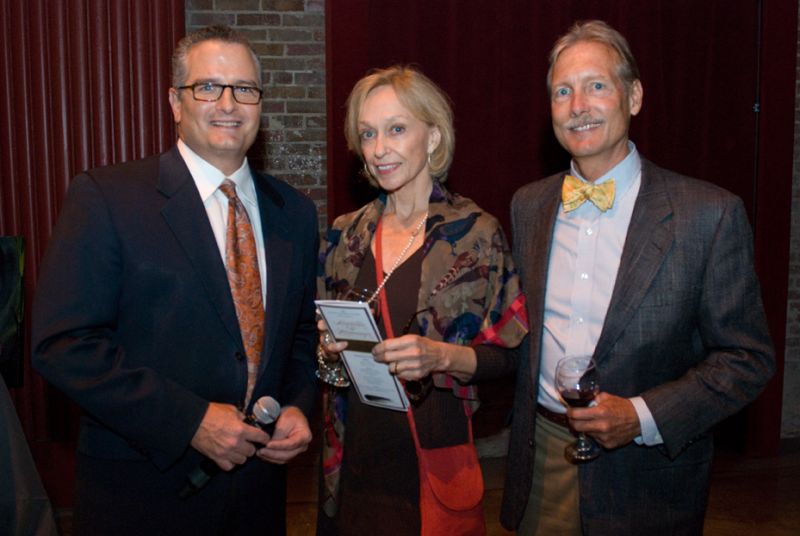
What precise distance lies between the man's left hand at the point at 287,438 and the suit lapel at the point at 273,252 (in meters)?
0.19

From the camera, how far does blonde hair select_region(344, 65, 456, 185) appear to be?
8.33 feet

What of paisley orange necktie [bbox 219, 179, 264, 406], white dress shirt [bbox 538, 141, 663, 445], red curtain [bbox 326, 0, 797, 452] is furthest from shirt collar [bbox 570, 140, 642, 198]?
red curtain [bbox 326, 0, 797, 452]

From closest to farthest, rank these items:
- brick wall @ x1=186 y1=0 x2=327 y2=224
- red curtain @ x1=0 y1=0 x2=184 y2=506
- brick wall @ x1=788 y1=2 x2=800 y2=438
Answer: red curtain @ x1=0 y1=0 x2=184 y2=506
brick wall @ x1=186 y1=0 x2=327 y2=224
brick wall @ x1=788 y1=2 x2=800 y2=438

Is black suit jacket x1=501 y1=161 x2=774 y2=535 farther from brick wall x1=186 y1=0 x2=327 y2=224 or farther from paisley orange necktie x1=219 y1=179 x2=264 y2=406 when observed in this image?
brick wall x1=186 y1=0 x2=327 y2=224

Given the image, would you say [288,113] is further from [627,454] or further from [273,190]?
[627,454]

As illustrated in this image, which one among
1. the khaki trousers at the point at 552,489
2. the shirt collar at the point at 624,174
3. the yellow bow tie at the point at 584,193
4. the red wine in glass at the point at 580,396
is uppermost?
the shirt collar at the point at 624,174

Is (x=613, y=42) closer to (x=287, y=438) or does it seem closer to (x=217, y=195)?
(x=217, y=195)

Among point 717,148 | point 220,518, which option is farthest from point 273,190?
point 717,148

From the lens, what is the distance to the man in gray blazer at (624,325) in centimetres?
222

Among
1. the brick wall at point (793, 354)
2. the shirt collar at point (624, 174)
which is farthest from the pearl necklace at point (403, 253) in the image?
the brick wall at point (793, 354)

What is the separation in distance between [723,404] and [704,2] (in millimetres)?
3975

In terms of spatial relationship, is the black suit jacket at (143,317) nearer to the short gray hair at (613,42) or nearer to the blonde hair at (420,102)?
the blonde hair at (420,102)

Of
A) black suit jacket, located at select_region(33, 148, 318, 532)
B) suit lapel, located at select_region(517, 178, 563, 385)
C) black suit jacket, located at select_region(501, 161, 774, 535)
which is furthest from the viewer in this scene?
suit lapel, located at select_region(517, 178, 563, 385)

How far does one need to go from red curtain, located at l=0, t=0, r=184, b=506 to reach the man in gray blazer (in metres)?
2.85
